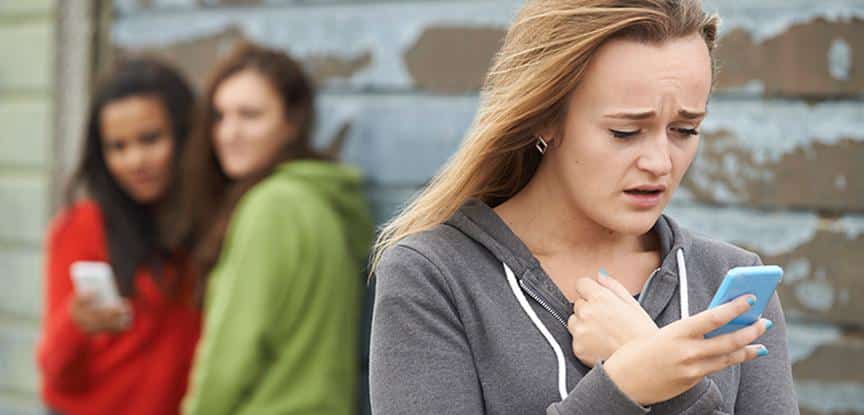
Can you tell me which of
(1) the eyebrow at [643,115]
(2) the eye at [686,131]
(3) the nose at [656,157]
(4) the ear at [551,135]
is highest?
(1) the eyebrow at [643,115]

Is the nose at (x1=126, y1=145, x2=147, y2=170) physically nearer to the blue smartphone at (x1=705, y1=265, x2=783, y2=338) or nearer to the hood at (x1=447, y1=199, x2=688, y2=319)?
the hood at (x1=447, y1=199, x2=688, y2=319)

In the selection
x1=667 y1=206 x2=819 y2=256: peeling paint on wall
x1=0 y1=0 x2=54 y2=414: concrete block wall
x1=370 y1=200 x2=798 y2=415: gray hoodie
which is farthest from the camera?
x1=0 y1=0 x2=54 y2=414: concrete block wall

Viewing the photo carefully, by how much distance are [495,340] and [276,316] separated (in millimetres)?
1973

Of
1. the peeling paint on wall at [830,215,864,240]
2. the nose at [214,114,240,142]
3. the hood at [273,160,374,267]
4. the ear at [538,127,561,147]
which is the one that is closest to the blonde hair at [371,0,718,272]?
the ear at [538,127,561,147]

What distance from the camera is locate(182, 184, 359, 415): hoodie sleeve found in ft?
11.8

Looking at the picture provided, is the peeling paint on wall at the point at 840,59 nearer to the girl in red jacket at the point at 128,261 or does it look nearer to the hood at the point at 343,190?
the hood at the point at 343,190

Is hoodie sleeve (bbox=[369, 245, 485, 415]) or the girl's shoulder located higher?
hoodie sleeve (bbox=[369, 245, 485, 415])

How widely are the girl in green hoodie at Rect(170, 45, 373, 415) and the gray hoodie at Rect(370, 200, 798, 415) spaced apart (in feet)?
6.03

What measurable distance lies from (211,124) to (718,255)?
8.09 ft

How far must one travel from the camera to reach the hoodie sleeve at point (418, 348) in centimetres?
172

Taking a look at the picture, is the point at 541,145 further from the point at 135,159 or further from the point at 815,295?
the point at 135,159

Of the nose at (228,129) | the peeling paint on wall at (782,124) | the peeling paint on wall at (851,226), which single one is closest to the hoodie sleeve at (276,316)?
the nose at (228,129)

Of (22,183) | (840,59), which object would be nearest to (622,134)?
(840,59)

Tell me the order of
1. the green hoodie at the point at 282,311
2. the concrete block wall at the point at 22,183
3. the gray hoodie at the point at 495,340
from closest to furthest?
the gray hoodie at the point at 495,340 < the green hoodie at the point at 282,311 < the concrete block wall at the point at 22,183
